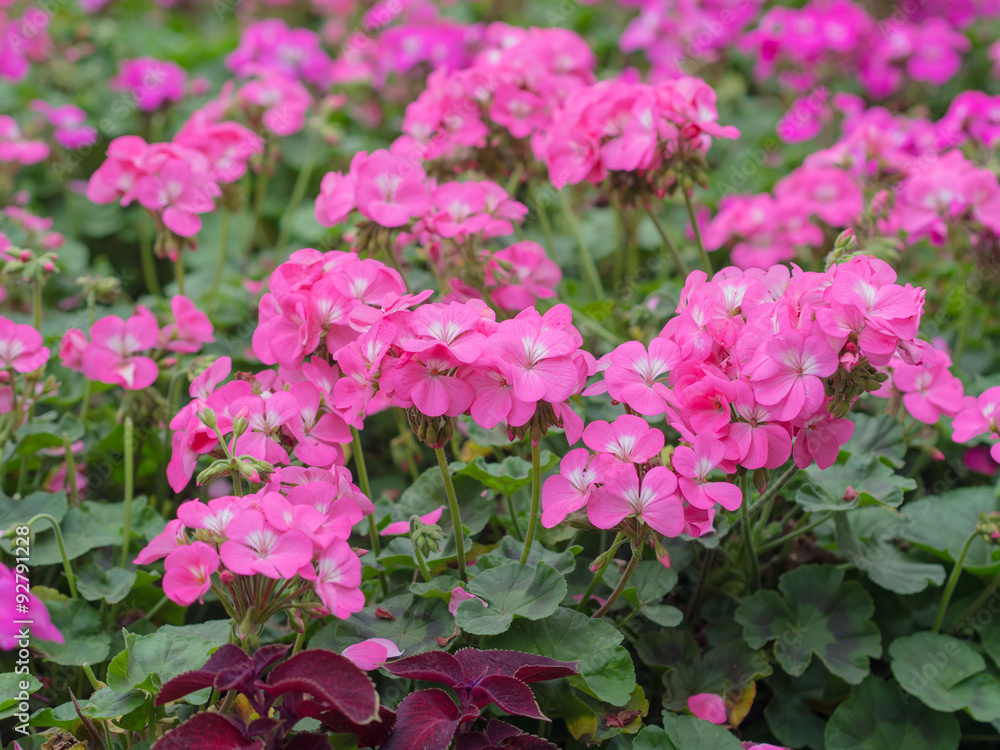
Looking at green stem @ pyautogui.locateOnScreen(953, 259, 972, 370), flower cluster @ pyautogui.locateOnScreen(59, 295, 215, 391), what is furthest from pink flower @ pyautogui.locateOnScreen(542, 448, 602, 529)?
green stem @ pyautogui.locateOnScreen(953, 259, 972, 370)

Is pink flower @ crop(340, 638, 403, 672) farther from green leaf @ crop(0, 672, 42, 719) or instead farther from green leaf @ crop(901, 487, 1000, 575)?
green leaf @ crop(901, 487, 1000, 575)

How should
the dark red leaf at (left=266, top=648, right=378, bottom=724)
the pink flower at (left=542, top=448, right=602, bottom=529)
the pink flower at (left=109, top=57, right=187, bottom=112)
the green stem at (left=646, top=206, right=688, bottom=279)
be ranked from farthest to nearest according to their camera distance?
the pink flower at (left=109, top=57, right=187, bottom=112)
the green stem at (left=646, top=206, right=688, bottom=279)
the pink flower at (left=542, top=448, right=602, bottom=529)
the dark red leaf at (left=266, top=648, right=378, bottom=724)

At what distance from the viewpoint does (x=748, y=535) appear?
1699 millimetres

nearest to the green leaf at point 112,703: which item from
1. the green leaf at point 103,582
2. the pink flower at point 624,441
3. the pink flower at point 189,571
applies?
the pink flower at point 189,571

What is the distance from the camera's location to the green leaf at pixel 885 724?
5.49ft

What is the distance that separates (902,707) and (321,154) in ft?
10.4

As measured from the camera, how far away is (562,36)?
2.44m

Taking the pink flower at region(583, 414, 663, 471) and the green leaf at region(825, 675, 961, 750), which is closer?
the pink flower at region(583, 414, 663, 471)

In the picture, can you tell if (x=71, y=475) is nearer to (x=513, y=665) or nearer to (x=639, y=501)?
(x=513, y=665)

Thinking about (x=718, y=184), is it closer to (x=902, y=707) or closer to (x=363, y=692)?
(x=902, y=707)

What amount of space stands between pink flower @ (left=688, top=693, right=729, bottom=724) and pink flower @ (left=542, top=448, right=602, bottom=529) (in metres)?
0.57

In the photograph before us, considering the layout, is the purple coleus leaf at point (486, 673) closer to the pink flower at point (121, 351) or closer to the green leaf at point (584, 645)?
the green leaf at point (584, 645)

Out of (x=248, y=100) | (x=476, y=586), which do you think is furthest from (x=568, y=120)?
(x=248, y=100)

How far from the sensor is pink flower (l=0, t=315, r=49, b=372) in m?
1.74
